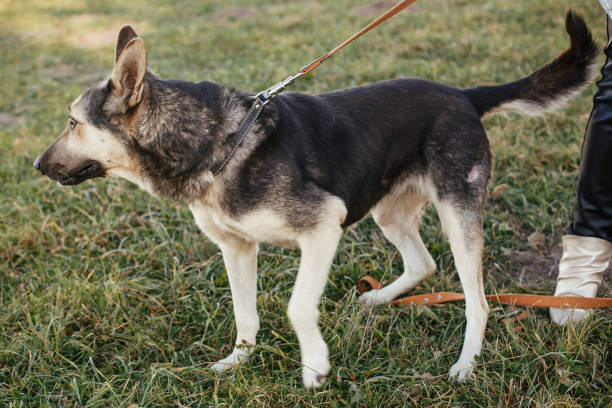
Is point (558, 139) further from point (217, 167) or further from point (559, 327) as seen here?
point (217, 167)

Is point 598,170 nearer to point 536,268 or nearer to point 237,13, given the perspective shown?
point 536,268

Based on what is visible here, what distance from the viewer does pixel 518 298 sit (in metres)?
3.13

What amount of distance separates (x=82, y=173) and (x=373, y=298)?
1948 mm

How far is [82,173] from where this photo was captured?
275 centimetres

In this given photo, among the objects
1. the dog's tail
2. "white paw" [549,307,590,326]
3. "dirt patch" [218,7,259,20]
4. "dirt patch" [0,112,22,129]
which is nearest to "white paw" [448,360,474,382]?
"white paw" [549,307,590,326]

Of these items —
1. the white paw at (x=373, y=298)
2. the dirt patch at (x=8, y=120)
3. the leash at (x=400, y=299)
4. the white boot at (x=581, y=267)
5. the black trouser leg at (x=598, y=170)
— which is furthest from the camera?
the dirt patch at (x=8, y=120)

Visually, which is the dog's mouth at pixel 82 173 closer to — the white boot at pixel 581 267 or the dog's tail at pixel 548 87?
the dog's tail at pixel 548 87

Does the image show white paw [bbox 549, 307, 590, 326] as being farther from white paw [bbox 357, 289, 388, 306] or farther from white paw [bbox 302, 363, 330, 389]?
white paw [bbox 302, 363, 330, 389]

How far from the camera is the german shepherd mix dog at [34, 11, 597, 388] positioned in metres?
2.63

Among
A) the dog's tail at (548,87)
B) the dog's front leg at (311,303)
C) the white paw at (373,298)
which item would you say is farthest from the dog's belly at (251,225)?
the dog's tail at (548,87)

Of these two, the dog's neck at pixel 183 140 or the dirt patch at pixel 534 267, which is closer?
the dog's neck at pixel 183 140

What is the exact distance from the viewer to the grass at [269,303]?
2.63 meters

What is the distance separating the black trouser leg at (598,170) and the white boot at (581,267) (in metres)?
0.06

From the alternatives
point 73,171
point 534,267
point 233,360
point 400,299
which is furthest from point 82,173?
point 534,267
